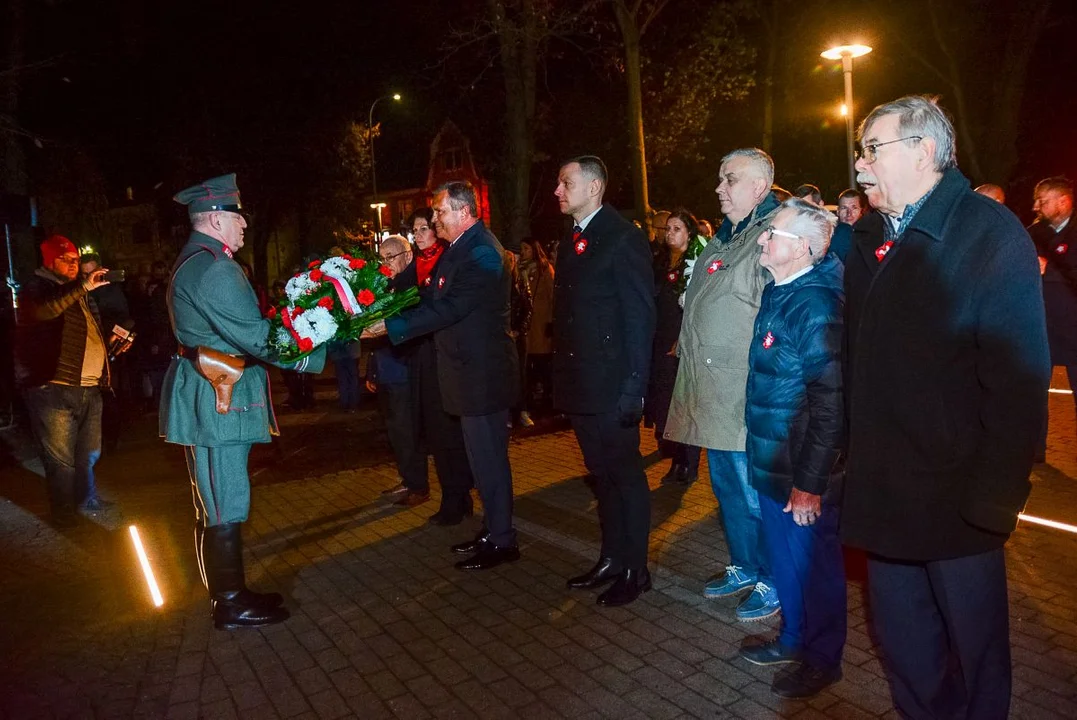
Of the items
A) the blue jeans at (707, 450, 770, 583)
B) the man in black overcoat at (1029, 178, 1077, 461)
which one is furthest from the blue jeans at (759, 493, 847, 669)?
the man in black overcoat at (1029, 178, 1077, 461)

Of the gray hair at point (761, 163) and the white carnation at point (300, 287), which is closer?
the gray hair at point (761, 163)

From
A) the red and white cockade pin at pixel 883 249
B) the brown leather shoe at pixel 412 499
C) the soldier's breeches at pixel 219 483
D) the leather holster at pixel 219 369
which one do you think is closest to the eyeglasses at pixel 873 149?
the red and white cockade pin at pixel 883 249

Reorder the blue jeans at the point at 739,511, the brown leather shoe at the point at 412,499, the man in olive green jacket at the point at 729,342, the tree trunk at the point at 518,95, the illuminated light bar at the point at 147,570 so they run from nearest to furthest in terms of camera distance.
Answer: the man in olive green jacket at the point at 729,342 → the blue jeans at the point at 739,511 → the illuminated light bar at the point at 147,570 → the brown leather shoe at the point at 412,499 → the tree trunk at the point at 518,95

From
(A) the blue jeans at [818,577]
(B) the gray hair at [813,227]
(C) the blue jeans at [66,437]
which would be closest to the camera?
(B) the gray hair at [813,227]

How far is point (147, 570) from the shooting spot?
17.6ft

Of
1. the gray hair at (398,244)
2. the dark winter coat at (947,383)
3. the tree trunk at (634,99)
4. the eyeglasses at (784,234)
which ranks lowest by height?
the dark winter coat at (947,383)

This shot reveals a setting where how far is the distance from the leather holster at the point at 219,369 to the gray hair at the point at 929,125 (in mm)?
3280

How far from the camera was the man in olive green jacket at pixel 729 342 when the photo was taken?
4.23 metres

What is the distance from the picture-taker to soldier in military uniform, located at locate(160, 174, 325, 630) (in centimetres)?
428

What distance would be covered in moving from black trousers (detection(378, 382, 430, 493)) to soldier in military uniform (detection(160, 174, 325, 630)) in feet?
7.12

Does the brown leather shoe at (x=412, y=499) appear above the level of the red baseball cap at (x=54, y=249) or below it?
below

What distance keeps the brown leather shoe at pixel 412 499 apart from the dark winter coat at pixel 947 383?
180 inches

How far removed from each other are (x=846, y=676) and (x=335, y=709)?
90.1 inches

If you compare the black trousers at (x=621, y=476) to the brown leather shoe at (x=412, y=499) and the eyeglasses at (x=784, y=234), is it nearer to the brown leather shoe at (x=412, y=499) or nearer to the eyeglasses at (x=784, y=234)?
the eyeglasses at (x=784, y=234)
